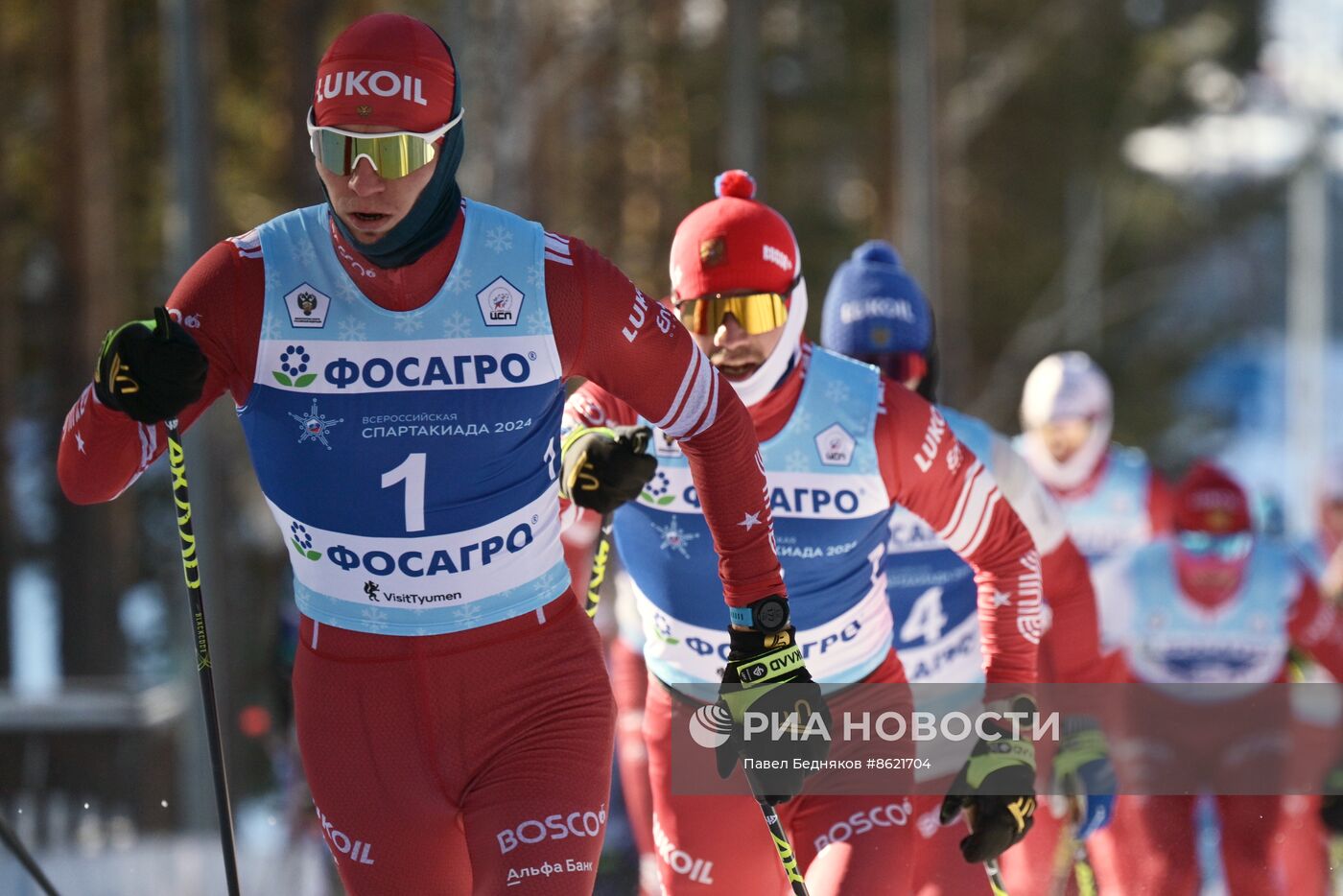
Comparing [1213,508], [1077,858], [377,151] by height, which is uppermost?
[377,151]

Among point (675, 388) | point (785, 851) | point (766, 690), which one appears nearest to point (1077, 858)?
point (785, 851)

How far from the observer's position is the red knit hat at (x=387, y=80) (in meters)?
3.99

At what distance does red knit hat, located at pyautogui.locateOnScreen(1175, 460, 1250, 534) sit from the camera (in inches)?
346

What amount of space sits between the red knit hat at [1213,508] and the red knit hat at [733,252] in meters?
3.98

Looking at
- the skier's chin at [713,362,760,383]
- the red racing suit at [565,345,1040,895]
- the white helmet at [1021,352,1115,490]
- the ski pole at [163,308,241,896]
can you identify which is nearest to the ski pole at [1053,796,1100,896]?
the red racing suit at [565,345,1040,895]

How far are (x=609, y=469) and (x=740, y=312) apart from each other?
60 cm

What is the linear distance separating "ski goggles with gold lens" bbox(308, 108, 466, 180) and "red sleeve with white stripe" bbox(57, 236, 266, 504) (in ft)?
0.89

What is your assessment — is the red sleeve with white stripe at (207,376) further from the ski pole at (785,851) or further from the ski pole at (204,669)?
the ski pole at (785,851)

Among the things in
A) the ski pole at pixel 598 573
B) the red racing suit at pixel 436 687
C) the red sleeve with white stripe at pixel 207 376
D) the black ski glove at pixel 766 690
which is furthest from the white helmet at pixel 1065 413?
the red sleeve with white stripe at pixel 207 376

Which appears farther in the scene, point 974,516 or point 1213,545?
point 1213,545

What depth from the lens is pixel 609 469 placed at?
4.84 m

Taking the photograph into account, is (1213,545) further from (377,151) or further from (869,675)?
(377,151)

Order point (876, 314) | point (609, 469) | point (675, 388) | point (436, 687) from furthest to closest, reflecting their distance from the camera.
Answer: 1. point (876, 314)
2. point (609, 469)
3. point (675, 388)
4. point (436, 687)

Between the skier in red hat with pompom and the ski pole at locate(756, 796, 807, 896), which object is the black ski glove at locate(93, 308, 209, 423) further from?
the ski pole at locate(756, 796, 807, 896)
